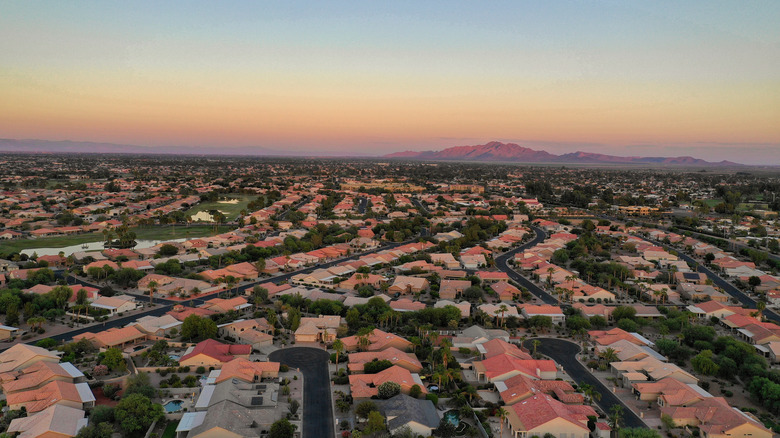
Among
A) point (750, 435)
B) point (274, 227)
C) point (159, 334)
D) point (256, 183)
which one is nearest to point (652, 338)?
point (750, 435)

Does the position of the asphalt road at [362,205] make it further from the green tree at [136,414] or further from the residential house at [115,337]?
the green tree at [136,414]

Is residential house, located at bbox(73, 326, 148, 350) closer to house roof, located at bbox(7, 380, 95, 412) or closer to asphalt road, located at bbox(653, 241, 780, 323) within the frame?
house roof, located at bbox(7, 380, 95, 412)

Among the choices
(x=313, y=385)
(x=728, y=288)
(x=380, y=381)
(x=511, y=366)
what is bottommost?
(x=313, y=385)

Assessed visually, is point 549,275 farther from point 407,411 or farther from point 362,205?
point 362,205

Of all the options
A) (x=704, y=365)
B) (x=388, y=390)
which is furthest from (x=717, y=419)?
(x=388, y=390)

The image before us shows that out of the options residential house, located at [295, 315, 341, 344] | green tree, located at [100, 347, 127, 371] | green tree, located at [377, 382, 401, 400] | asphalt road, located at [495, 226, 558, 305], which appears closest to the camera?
green tree, located at [377, 382, 401, 400]

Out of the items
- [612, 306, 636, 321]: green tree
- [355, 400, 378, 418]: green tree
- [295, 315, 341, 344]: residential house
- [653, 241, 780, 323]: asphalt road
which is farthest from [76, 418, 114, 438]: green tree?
[653, 241, 780, 323]: asphalt road
